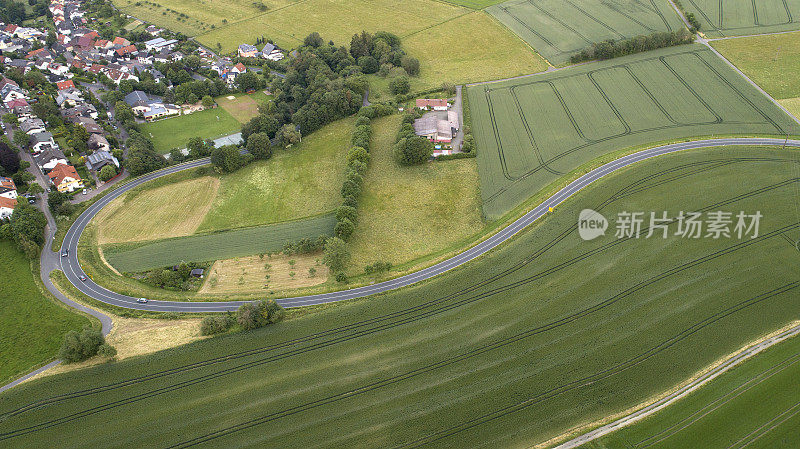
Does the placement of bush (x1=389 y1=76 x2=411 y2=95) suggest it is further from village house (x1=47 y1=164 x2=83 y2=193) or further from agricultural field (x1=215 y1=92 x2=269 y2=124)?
village house (x1=47 y1=164 x2=83 y2=193)

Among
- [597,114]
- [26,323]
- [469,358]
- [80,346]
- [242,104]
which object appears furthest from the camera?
[242,104]

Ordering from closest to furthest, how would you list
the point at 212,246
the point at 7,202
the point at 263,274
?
the point at 263,274
the point at 212,246
the point at 7,202

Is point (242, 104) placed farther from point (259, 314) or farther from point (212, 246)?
point (259, 314)

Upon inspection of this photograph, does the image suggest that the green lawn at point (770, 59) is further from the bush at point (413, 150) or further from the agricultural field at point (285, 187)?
the agricultural field at point (285, 187)

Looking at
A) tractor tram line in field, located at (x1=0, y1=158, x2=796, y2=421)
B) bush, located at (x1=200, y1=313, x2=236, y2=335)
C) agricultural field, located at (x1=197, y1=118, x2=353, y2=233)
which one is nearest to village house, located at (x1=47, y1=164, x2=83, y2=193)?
agricultural field, located at (x1=197, y1=118, x2=353, y2=233)

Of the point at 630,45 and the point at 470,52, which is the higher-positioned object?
the point at 470,52

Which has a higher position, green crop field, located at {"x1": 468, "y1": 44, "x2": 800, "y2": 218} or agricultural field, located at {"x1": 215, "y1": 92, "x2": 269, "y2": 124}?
agricultural field, located at {"x1": 215, "y1": 92, "x2": 269, "y2": 124}

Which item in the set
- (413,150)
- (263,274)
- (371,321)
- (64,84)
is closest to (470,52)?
(413,150)

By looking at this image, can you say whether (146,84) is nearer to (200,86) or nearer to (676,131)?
(200,86)
